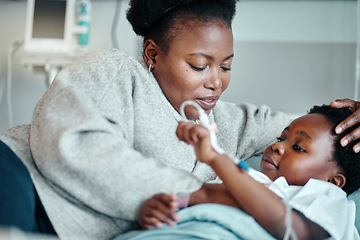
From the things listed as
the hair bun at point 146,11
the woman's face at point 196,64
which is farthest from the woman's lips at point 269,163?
the hair bun at point 146,11

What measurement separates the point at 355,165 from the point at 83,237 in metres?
0.77

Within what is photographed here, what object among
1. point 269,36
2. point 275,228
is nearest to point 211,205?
point 275,228

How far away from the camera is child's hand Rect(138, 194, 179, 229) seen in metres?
0.80

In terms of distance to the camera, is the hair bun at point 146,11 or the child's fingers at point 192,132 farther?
the hair bun at point 146,11

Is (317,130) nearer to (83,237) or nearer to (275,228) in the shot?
(275,228)

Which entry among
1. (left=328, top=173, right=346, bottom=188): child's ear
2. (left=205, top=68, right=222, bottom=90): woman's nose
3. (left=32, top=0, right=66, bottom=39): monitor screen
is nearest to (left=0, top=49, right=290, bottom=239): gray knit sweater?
(left=205, top=68, right=222, bottom=90): woman's nose

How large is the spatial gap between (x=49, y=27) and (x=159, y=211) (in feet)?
6.26

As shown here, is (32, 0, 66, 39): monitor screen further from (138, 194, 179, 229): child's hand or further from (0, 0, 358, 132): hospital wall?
(138, 194, 179, 229): child's hand

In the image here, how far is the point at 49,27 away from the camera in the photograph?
2.39 meters

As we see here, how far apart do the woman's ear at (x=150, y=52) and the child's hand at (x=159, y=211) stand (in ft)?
1.66

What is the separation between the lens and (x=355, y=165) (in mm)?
1119

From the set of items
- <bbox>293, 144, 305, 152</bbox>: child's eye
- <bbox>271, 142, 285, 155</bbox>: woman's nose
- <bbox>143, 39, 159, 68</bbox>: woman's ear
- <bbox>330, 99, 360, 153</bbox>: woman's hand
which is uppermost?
<bbox>143, 39, 159, 68</bbox>: woman's ear

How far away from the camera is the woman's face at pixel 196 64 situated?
43.8 inches

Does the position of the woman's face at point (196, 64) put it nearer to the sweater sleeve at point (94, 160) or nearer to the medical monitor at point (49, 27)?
the sweater sleeve at point (94, 160)
